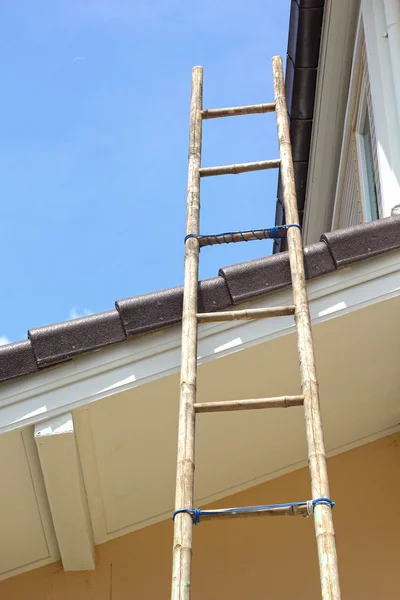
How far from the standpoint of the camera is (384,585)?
3768 mm

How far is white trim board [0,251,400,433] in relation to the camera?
3.16 meters

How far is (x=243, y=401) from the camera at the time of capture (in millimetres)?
2850

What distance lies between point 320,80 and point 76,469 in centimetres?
380

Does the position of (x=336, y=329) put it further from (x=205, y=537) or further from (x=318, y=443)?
(x=205, y=537)

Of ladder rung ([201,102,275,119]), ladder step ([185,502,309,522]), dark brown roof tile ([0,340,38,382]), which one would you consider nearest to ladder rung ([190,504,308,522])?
ladder step ([185,502,309,522])

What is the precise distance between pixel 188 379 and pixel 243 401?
210 millimetres

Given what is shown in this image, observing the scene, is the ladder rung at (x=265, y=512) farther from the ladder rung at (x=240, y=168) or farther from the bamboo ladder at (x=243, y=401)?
the ladder rung at (x=240, y=168)

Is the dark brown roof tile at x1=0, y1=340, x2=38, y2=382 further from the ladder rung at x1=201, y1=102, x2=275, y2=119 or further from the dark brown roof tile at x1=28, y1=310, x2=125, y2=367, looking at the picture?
the ladder rung at x1=201, y1=102, x2=275, y2=119

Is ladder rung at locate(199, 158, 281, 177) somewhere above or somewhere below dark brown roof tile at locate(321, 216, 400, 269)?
above

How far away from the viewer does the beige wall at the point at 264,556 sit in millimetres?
3830

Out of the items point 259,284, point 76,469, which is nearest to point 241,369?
point 259,284

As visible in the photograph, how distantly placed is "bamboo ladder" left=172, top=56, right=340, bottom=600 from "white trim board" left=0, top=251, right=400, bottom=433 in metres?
0.16

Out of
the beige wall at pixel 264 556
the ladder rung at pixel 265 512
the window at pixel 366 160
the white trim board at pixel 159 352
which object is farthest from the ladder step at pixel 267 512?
the window at pixel 366 160

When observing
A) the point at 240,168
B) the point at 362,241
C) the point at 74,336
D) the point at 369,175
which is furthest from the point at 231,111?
the point at 369,175
